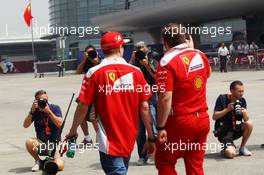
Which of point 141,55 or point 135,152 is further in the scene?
point 135,152

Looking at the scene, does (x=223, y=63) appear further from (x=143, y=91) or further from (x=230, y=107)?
(x=143, y=91)

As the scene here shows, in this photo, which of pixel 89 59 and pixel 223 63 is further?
pixel 223 63

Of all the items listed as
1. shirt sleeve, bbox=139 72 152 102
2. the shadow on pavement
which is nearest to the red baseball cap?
shirt sleeve, bbox=139 72 152 102

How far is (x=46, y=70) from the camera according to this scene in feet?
158

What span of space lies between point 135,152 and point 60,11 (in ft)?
258

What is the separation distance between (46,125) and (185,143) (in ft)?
10.6

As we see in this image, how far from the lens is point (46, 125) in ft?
25.8

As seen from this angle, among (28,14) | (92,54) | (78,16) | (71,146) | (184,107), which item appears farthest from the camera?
(78,16)

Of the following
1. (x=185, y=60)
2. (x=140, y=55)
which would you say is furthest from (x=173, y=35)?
(x=140, y=55)

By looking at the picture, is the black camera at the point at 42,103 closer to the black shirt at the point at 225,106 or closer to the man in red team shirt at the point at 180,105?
the black shirt at the point at 225,106

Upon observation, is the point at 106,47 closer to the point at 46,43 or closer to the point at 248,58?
the point at 248,58

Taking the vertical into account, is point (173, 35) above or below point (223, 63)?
above

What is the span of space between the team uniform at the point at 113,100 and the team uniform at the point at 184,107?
0.99 ft

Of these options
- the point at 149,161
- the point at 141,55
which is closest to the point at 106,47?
the point at 141,55
